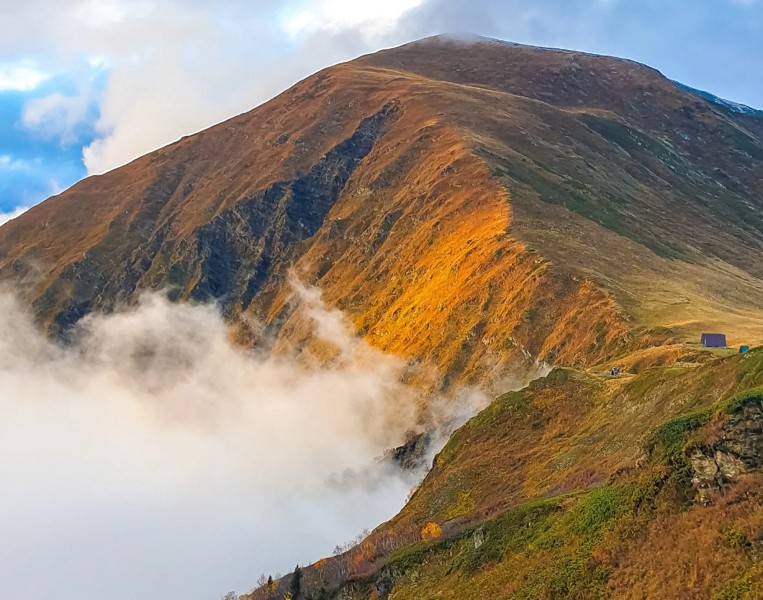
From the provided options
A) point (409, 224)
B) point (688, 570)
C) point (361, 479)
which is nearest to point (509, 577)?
point (688, 570)

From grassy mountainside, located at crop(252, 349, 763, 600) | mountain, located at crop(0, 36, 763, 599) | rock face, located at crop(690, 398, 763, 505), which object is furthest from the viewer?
mountain, located at crop(0, 36, 763, 599)

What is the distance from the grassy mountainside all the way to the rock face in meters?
0.05

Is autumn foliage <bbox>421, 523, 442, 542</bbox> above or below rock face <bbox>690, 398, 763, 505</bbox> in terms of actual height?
above

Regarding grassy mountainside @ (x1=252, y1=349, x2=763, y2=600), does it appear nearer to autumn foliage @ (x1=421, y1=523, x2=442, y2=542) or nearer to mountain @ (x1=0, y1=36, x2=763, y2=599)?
mountain @ (x1=0, y1=36, x2=763, y2=599)

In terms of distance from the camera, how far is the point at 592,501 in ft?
125

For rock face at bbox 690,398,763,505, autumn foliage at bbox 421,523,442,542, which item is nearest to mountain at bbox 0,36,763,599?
rock face at bbox 690,398,763,505

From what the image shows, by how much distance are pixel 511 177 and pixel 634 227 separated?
30759 millimetres

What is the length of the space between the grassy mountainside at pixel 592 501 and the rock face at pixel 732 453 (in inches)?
2.1

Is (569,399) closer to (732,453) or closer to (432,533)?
(432,533)

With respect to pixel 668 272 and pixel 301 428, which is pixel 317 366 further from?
pixel 668 272

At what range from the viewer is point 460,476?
216 ft

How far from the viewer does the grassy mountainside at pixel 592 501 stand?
3009 centimetres

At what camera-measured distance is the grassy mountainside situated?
98.7ft

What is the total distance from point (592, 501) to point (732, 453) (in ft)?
26.7
